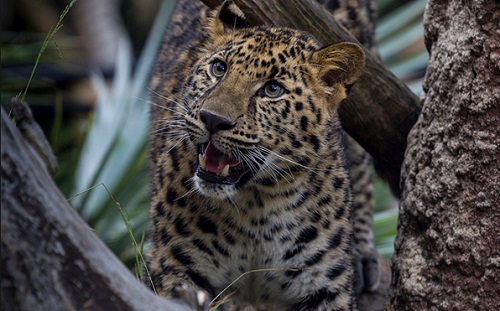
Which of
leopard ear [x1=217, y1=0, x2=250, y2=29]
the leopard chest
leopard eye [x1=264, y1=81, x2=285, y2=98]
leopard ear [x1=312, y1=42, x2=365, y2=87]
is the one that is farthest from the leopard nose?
leopard ear [x1=217, y1=0, x2=250, y2=29]

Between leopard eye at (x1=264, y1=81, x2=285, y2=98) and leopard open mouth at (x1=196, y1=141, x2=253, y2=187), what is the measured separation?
379 millimetres

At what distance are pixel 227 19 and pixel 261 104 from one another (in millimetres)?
702

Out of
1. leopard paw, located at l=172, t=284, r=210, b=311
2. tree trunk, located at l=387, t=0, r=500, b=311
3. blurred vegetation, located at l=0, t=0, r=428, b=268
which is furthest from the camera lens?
blurred vegetation, located at l=0, t=0, r=428, b=268

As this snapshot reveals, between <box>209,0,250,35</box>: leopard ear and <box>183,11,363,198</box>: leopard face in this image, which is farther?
<box>209,0,250,35</box>: leopard ear

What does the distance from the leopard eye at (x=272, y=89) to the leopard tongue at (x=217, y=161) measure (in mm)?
389

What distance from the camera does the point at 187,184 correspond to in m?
4.86

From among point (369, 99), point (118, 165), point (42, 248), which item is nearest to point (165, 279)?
A: point (369, 99)

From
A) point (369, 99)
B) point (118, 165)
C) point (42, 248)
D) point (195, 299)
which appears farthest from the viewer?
point (118, 165)

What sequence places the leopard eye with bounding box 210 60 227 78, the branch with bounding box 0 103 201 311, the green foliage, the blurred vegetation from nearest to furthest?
the branch with bounding box 0 103 201 311 → the leopard eye with bounding box 210 60 227 78 → the green foliage → the blurred vegetation

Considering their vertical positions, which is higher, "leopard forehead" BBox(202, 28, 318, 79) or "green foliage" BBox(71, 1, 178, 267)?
"leopard forehead" BBox(202, 28, 318, 79)

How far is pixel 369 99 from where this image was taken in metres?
5.56

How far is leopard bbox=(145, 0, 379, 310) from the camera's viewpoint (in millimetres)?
4551

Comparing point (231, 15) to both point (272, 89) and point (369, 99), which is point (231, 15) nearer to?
point (272, 89)

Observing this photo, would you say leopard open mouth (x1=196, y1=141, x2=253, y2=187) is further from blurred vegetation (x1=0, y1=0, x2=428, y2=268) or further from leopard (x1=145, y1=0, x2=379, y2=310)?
blurred vegetation (x1=0, y1=0, x2=428, y2=268)
